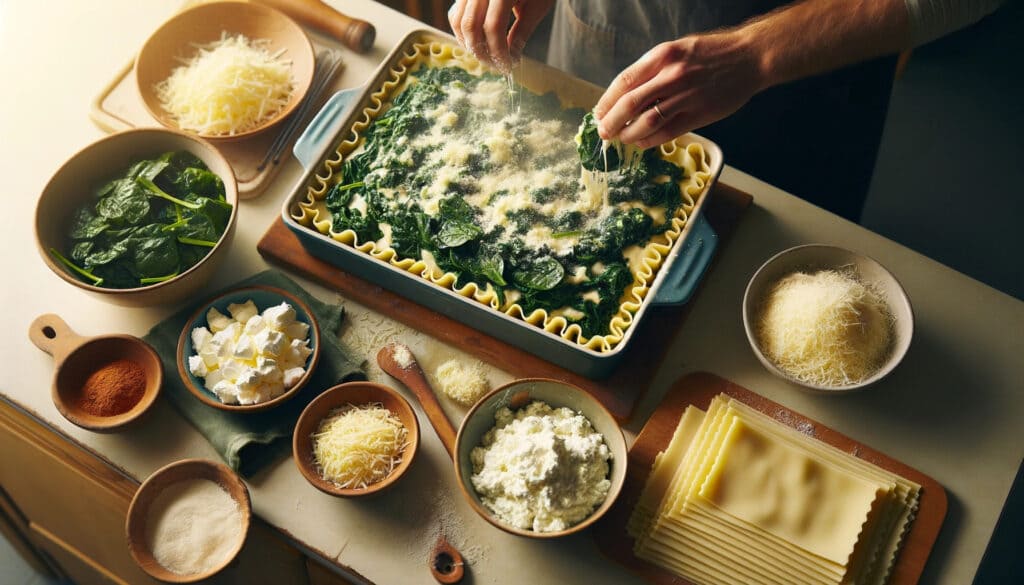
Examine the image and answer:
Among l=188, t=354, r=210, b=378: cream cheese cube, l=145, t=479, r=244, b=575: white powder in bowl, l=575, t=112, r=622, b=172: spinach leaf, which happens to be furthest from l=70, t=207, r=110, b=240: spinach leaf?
l=575, t=112, r=622, b=172: spinach leaf

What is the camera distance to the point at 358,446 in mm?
2020

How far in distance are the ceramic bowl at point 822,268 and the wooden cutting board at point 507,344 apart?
187mm

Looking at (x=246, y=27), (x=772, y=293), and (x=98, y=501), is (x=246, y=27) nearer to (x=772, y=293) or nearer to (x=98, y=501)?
(x=98, y=501)

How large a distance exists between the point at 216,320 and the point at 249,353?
168 mm

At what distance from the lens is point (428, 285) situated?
7.22 feet

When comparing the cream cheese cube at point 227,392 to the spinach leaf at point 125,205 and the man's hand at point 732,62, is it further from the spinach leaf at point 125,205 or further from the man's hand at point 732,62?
the man's hand at point 732,62

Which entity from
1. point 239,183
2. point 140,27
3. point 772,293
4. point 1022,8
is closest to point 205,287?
point 239,183

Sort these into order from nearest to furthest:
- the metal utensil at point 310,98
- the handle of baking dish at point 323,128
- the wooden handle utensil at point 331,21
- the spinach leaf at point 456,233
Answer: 1. the spinach leaf at point 456,233
2. the handle of baking dish at point 323,128
3. the metal utensil at point 310,98
4. the wooden handle utensil at point 331,21

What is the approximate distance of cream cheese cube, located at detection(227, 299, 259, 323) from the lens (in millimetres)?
2223

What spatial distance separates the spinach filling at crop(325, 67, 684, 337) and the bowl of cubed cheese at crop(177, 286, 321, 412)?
30 centimetres

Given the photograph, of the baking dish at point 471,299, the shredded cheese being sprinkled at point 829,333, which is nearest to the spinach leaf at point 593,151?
the baking dish at point 471,299

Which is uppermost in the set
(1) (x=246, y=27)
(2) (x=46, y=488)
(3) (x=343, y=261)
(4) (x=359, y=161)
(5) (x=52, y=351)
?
(1) (x=246, y=27)

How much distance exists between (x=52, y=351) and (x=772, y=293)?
1.84 metres

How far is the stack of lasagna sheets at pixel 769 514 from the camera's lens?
6.41 ft
